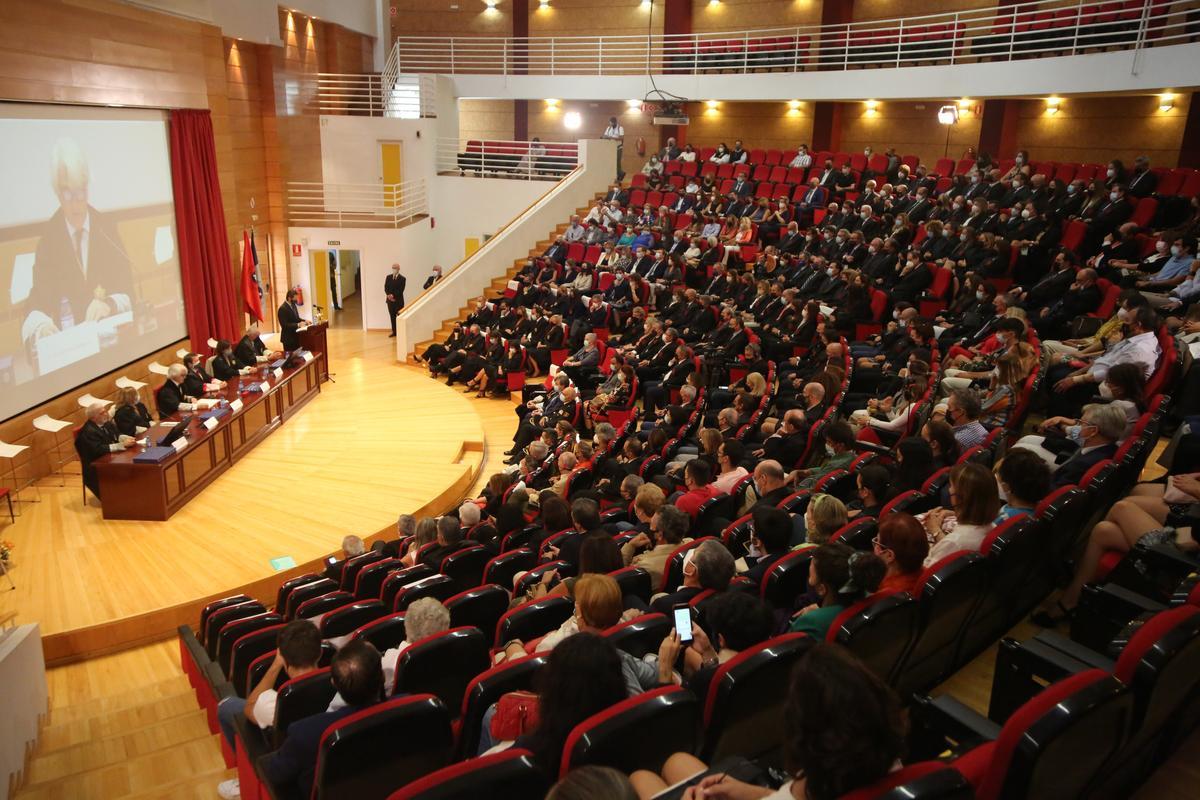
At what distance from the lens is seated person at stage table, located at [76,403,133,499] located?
746 centimetres

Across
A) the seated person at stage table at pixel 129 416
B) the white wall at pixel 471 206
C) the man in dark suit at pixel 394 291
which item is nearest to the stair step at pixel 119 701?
the seated person at stage table at pixel 129 416

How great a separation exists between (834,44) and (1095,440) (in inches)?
598

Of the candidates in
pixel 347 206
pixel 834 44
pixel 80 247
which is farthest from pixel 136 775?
pixel 834 44

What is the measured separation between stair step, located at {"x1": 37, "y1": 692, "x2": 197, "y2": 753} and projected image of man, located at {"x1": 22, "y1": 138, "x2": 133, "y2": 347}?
16.2 feet

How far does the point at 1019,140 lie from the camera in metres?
15.1

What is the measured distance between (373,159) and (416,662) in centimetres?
1516

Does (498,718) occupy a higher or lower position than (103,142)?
lower

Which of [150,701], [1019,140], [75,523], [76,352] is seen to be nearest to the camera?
[150,701]

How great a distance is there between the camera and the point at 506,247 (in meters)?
16.0

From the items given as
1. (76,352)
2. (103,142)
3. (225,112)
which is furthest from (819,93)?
(76,352)

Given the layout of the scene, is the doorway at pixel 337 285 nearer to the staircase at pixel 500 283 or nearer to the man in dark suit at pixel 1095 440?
the staircase at pixel 500 283

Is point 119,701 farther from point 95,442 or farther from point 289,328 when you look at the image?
point 289,328

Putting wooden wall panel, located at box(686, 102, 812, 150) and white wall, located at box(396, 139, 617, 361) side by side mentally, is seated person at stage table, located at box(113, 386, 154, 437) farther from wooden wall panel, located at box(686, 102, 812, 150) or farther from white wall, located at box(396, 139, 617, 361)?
wooden wall panel, located at box(686, 102, 812, 150)

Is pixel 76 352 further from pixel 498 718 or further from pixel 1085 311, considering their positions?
pixel 1085 311
